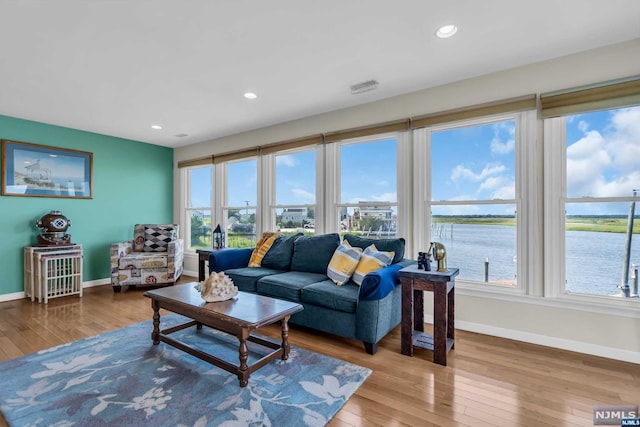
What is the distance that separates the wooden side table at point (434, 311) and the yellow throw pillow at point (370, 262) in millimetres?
307

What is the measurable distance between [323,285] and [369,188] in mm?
1435

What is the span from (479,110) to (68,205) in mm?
5671

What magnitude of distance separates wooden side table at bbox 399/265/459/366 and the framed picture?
5.01 meters

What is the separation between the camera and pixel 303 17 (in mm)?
2076

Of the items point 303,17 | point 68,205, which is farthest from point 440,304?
point 68,205

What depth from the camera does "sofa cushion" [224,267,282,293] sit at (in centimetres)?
325

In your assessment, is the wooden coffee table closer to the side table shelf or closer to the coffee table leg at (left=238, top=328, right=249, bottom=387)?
the coffee table leg at (left=238, top=328, right=249, bottom=387)

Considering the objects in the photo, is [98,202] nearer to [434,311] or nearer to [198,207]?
[198,207]

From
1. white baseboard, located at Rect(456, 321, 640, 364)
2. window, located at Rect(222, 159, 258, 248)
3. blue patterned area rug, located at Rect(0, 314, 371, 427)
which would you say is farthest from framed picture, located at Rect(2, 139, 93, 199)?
white baseboard, located at Rect(456, 321, 640, 364)

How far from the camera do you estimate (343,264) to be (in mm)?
2934

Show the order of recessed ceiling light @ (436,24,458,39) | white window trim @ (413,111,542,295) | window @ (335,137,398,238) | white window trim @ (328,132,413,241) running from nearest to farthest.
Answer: recessed ceiling light @ (436,24,458,39) → white window trim @ (413,111,542,295) → white window trim @ (328,132,413,241) → window @ (335,137,398,238)

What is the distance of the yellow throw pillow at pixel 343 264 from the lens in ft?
9.45

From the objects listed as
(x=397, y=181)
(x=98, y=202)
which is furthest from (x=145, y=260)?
(x=397, y=181)

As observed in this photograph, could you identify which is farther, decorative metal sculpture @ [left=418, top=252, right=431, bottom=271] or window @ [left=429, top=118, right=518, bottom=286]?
window @ [left=429, top=118, right=518, bottom=286]
